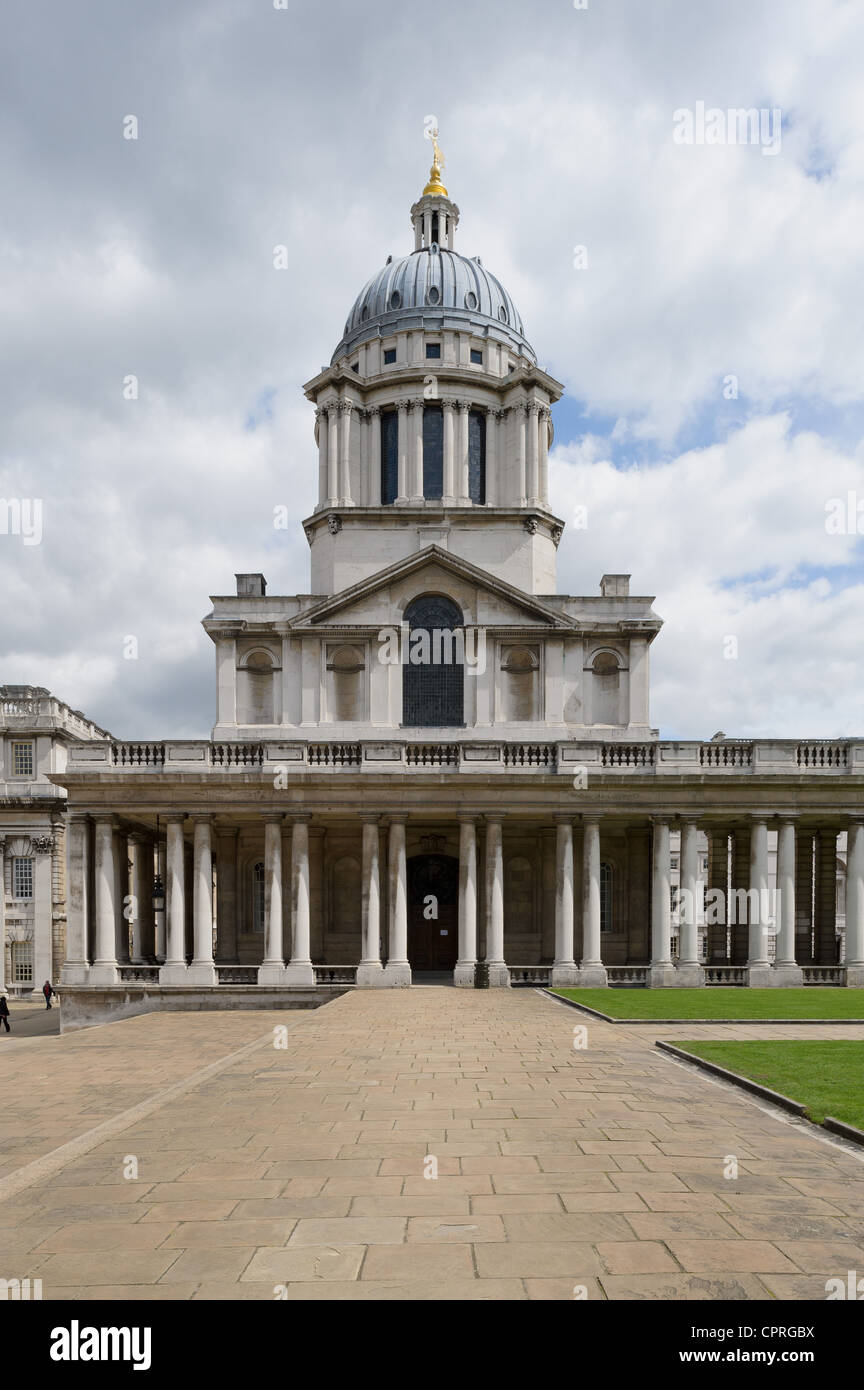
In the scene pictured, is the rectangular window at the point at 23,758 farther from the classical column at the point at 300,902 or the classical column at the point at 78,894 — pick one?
the classical column at the point at 300,902

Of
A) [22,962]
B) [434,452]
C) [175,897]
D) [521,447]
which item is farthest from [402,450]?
[22,962]

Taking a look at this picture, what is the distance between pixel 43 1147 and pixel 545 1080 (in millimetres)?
7047

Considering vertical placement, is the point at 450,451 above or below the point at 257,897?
above

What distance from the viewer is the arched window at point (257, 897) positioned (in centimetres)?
3762

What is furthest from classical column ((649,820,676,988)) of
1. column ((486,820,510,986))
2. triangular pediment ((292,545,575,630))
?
triangular pediment ((292,545,575,630))

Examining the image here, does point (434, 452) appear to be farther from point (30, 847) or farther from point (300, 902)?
point (30, 847)

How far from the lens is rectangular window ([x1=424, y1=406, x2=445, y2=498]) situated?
46.0 meters

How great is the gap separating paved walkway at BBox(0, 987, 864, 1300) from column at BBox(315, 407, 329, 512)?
33725 millimetres

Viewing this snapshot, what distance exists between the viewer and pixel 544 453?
154 ft

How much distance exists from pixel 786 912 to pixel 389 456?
27996 millimetres

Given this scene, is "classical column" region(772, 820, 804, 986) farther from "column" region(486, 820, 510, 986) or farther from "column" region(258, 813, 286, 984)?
"column" region(258, 813, 286, 984)

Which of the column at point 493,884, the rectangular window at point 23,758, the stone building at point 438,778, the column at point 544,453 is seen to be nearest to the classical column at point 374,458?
the stone building at point 438,778
